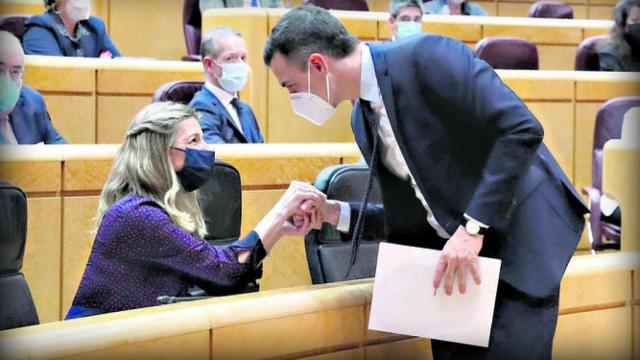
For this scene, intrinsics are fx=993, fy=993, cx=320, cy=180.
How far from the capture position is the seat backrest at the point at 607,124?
1652mm

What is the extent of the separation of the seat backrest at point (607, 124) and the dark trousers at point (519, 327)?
37.6 inches

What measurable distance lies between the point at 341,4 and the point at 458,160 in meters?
1.65

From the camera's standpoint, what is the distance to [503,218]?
0.71 metres

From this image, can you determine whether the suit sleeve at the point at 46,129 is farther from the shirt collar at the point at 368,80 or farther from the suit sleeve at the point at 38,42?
the shirt collar at the point at 368,80

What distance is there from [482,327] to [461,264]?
0.05 meters

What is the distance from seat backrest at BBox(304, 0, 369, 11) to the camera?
2.29m

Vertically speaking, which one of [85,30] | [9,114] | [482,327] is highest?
[85,30]

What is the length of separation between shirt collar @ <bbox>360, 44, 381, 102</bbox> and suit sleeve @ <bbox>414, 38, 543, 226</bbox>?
0.13 feet

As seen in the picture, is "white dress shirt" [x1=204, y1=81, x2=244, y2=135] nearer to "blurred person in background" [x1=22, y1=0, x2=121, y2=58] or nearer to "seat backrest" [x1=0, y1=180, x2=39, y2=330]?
"blurred person in background" [x1=22, y1=0, x2=121, y2=58]

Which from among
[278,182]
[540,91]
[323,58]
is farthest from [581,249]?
[323,58]

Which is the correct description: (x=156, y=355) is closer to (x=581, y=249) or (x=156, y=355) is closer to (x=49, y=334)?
(x=49, y=334)

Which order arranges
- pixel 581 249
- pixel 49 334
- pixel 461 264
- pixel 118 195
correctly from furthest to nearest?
pixel 581 249 → pixel 118 195 → pixel 461 264 → pixel 49 334

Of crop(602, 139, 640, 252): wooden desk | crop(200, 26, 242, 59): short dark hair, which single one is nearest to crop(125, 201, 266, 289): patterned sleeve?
crop(602, 139, 640, 252): wooden desk

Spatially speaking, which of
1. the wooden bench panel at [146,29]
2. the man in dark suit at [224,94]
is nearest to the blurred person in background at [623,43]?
the man in dark suit at [224,94]
